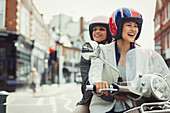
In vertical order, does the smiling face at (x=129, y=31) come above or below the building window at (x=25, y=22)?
below

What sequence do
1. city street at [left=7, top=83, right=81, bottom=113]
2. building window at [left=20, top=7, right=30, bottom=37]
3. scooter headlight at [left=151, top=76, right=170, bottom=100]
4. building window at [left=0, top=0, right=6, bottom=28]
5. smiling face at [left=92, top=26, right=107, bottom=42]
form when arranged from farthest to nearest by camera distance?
1. building window at [left=20, top=7, right=30, bottom=37]
2. building window at [left=0, top=0, right=6, bottom=28]
3. city street at [left=7, top=83, right=81, bottom=113]
4. smiling face at [left=92, top=26, right=107, bottom=42]
5. scooter headlight at [left=151, top=76, right=170, bottom=100]

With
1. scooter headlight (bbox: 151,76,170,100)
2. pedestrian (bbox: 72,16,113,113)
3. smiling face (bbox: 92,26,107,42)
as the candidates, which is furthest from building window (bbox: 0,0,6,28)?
scooter headlight (bbox: 151,76,170,100)

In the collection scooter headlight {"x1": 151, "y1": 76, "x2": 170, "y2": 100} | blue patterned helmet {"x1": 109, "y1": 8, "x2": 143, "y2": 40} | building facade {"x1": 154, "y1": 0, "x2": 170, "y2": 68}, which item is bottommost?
scooter headlight {"x1": 151, "y1": 76, "x2": 170, "y2": 100}

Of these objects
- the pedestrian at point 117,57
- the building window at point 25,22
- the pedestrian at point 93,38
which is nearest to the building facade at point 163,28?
the building window at point 25,22

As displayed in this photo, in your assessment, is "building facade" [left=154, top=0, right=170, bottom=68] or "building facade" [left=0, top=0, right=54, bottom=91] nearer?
"building facade" [left=0, top=0, right=54, bottom=91]

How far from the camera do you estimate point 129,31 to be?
199 centimetres

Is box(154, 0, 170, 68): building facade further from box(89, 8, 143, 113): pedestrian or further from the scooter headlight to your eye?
the scooter headlight

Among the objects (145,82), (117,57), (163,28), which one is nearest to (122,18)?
(117,57)

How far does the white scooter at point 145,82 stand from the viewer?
158 centimetres

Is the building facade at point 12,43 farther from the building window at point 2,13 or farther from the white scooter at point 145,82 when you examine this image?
the white scooter at point 145,82

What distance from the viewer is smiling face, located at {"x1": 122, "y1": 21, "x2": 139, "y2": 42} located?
6.48 ft

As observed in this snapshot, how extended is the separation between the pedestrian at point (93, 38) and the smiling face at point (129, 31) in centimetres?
58

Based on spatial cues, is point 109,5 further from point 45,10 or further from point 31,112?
point 31,112

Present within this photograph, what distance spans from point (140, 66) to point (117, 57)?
0.36 meters
